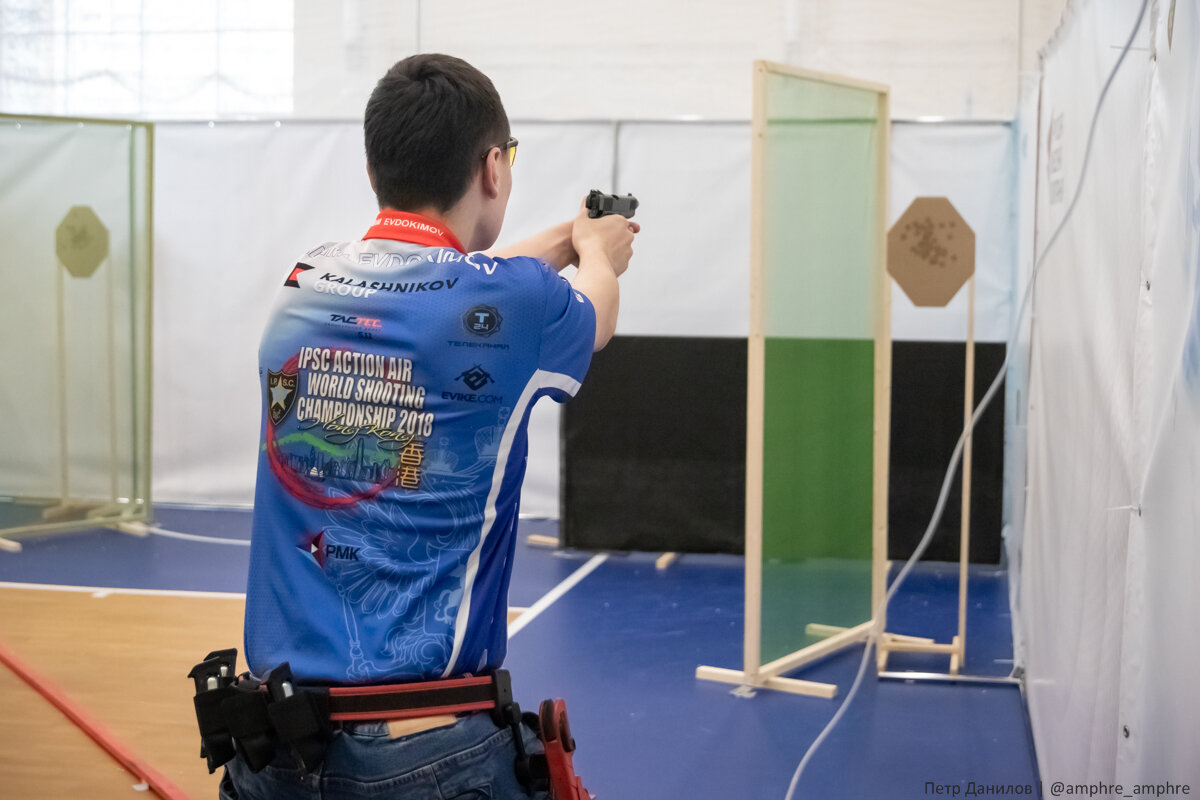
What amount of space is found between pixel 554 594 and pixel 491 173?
357 cm

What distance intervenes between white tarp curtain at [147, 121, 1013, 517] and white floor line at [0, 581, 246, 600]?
1739 mm

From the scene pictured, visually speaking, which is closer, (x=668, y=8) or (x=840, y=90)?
(x=840, y=90)

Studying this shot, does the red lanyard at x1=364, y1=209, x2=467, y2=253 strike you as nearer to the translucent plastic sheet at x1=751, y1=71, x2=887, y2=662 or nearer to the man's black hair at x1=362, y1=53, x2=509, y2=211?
the man's black hair at x1=362, y1=53, x2=509, y2=211

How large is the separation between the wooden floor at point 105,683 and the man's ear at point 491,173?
209 cm

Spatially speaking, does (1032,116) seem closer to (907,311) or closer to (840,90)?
(840,90)

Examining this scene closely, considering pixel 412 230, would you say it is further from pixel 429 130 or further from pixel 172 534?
pixel 172 534

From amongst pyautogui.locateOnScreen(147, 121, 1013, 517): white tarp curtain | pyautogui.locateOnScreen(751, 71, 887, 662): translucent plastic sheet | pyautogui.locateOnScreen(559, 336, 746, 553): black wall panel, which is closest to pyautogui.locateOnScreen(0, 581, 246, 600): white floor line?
pyautogui.locateOnScreen(559, 336, 746, 553): black wall panel

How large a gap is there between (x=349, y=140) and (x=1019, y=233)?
10.8 ft

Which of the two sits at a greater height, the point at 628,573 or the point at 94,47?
the point at 94,47

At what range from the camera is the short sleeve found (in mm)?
1146

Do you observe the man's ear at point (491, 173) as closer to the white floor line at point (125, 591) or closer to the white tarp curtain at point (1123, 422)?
the white tarp curtain at point (1123, 422)

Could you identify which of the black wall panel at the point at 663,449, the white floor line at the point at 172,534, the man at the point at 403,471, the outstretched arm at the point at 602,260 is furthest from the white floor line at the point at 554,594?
the man at the point at 403,471

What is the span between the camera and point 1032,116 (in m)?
4.25

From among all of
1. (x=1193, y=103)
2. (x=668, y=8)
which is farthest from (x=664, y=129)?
(x=1193, y=103)
